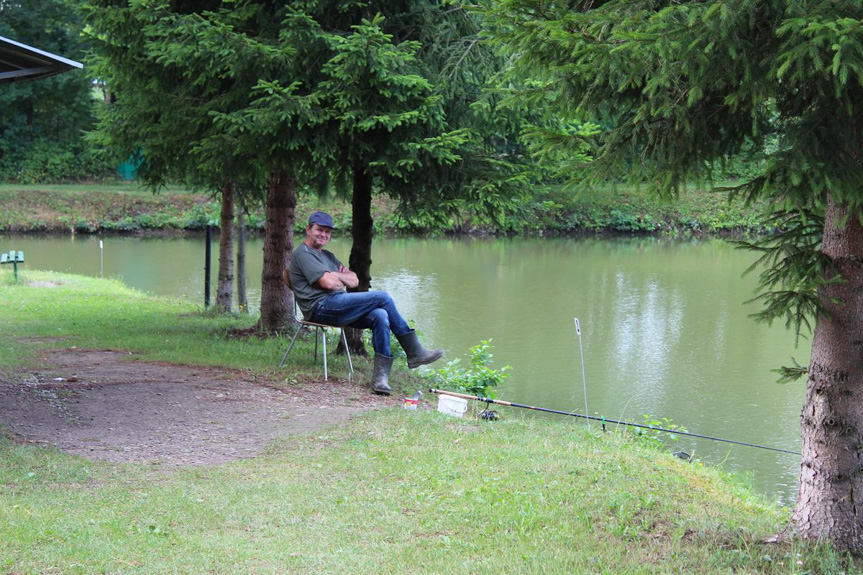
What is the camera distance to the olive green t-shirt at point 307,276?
778cm

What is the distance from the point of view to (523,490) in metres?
4.94

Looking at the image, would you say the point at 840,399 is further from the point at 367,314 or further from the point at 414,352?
the point at 367,314

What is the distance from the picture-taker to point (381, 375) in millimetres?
7797

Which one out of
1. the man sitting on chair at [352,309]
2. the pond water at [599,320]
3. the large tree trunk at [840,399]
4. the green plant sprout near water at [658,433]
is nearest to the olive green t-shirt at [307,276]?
the man sitting on chair at [352,309]

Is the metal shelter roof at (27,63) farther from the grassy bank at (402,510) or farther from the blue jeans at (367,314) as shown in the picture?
the blue jeans at (367,314)

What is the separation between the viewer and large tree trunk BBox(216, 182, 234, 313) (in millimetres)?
12527

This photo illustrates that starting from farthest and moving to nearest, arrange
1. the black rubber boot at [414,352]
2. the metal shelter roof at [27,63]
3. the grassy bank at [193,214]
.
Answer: the grassy bank at [193,214], the black rubber boot at [414,352], the metal shelter roof at [27,63]

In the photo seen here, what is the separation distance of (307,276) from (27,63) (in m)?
2.70

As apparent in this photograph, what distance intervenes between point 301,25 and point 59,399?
385cm

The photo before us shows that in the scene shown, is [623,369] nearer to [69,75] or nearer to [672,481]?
[672,481]

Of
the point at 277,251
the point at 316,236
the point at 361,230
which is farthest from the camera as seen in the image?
the point at 277,251

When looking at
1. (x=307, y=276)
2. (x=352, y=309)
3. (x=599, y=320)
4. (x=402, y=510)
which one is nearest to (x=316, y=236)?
(x=307, y=276)

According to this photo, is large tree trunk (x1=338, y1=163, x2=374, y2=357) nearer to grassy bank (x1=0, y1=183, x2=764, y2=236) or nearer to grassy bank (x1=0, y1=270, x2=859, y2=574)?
grassy bank (x1=0, y1=270, x2=859, y2=574)

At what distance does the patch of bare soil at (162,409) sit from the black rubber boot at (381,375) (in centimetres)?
11
